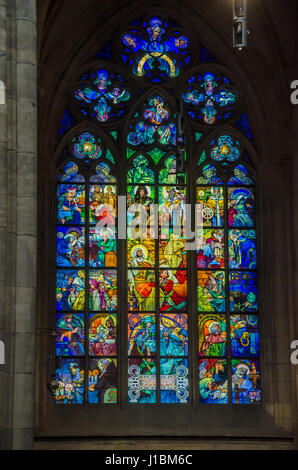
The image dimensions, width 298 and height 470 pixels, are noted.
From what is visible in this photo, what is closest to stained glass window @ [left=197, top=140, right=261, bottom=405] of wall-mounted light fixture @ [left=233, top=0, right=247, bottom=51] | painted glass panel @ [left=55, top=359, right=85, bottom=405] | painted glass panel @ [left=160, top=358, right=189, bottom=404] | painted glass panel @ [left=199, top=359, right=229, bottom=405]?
painted glass panel @ [left=199, top=359, right=229, bottom=405]

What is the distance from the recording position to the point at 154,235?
2055 centimetres

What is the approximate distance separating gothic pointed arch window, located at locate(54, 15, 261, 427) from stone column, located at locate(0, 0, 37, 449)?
5.40 meters

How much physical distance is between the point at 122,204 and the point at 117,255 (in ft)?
3.09

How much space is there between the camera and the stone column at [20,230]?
1377 cm

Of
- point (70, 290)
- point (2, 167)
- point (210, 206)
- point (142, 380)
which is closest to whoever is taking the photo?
point (2, 167)

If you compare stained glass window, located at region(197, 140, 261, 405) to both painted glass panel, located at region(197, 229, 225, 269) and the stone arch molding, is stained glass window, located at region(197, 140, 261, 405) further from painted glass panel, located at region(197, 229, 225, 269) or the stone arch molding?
the stone arch molding

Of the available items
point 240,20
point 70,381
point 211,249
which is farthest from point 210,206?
point 240,20

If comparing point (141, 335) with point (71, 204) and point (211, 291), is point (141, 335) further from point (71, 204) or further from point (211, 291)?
point (71, 204)

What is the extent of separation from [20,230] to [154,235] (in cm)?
663

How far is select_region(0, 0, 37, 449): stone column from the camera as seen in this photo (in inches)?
542

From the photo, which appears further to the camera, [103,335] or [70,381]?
[103,335]

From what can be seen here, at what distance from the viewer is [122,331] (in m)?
19.9

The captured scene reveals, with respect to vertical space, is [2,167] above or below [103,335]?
above
